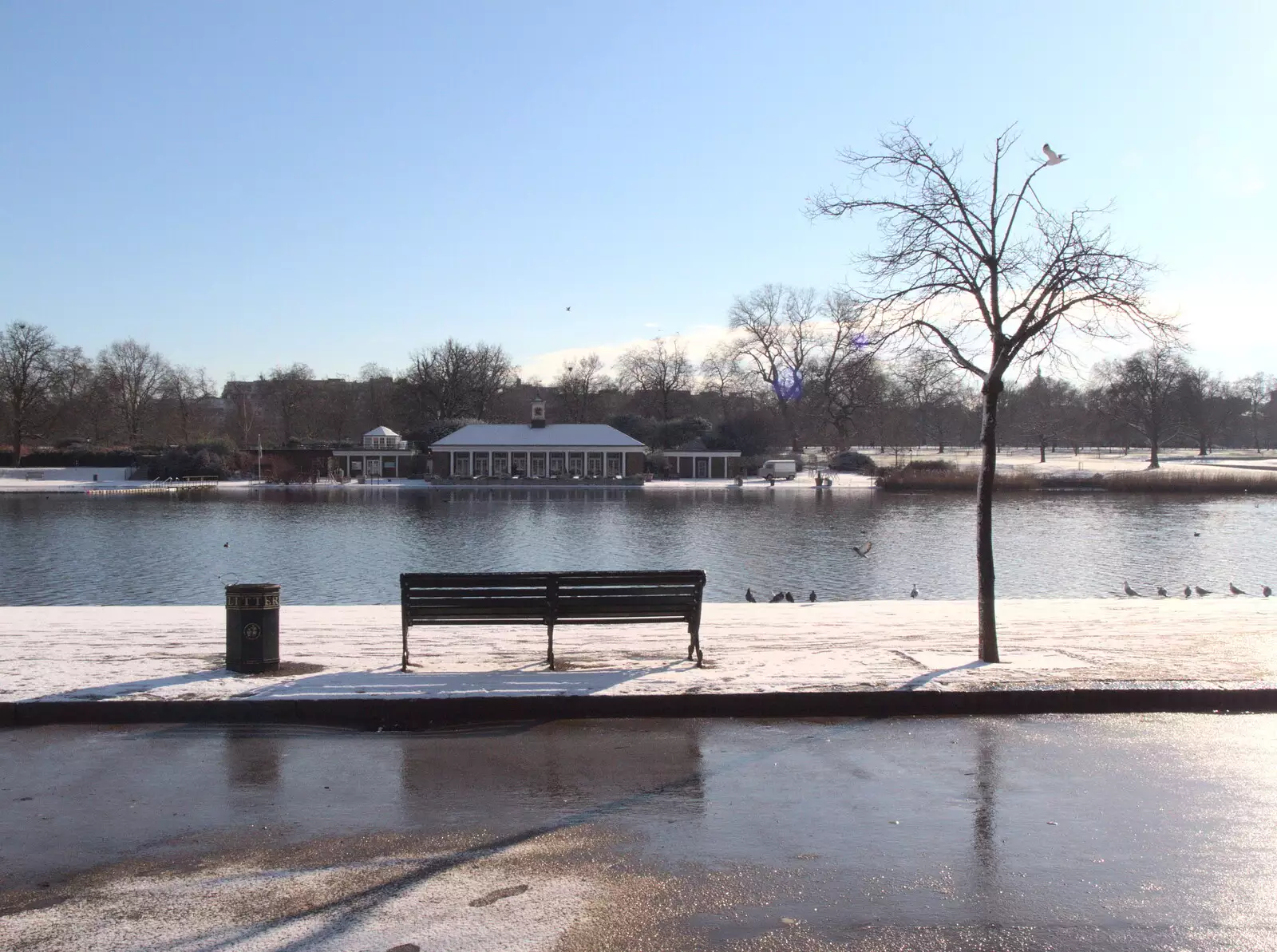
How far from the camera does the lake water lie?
27.8 m

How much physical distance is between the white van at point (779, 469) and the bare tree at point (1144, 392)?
1116 inches

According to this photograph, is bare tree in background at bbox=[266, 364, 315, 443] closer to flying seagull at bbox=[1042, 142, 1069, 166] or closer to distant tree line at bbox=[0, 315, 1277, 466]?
distant tree line at bbox=[0, 315, 1277, 466]

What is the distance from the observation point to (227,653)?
8945mm

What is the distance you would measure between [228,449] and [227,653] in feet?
291

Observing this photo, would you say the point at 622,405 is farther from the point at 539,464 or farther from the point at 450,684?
the point at 450,684

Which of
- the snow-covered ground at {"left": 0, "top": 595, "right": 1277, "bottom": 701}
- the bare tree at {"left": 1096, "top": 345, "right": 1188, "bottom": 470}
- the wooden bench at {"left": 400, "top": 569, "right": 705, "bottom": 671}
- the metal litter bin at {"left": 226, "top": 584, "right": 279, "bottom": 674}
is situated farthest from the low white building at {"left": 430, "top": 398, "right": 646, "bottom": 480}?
the metal litter bin at {"left": 226, "top": 584, "right": 279, "bottom": 674}

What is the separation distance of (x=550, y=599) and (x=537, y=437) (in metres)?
81.0

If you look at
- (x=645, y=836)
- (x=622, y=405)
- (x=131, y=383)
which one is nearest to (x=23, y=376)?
(x=131, y=383)

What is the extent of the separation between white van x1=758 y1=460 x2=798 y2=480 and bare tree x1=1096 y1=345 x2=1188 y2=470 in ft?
93.0

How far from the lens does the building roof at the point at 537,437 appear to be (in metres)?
88.7

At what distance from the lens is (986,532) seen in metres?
10.2

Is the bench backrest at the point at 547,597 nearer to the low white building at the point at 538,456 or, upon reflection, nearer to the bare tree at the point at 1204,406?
the low white building at the point at 538,456

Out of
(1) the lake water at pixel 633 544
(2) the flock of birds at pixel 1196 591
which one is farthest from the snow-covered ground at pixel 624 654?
(1) the lake water at pixel 633 544

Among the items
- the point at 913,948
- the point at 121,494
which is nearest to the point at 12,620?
the point at 913,948
